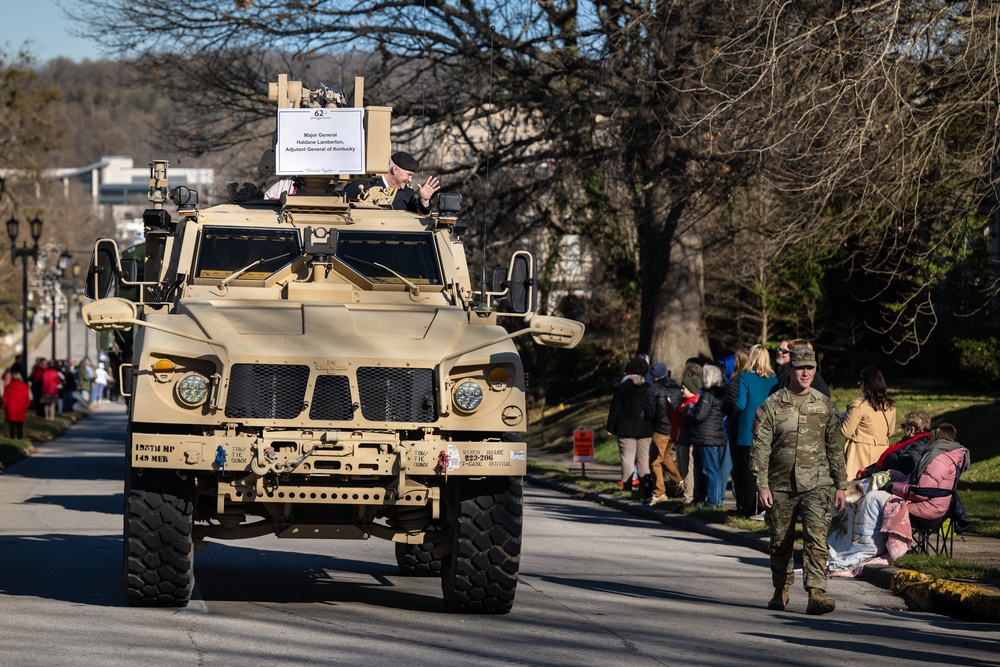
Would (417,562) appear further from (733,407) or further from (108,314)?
(733,407)

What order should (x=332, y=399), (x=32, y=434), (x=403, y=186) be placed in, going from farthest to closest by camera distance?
1. (x=32, y=434)
2. (x=403, y=186)
3. (x=332, y=399)

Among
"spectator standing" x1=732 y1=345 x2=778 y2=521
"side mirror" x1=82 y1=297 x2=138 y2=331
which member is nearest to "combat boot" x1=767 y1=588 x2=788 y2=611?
"side mirror" x1=82 y1=297 x2=138 y2=331

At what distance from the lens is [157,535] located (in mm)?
9617

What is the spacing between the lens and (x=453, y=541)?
396 inches

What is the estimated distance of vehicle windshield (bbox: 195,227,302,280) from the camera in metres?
11.3

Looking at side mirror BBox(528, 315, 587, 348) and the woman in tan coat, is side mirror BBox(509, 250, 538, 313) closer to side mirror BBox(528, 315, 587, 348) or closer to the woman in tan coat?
side mirror BBox(528, 315, 587, 348)

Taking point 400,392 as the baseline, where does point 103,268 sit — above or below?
above

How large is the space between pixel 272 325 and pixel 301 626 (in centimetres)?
199

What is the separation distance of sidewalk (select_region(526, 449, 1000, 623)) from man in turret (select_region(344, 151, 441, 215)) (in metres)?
4.81

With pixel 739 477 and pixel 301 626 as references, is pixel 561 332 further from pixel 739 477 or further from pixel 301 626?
pixel 739 477

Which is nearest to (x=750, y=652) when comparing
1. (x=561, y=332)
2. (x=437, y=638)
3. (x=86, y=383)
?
(x=437, y=638)

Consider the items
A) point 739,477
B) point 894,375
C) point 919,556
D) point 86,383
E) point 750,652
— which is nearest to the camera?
point 750,652

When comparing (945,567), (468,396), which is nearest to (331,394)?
(468,396)

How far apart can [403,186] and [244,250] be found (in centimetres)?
271
